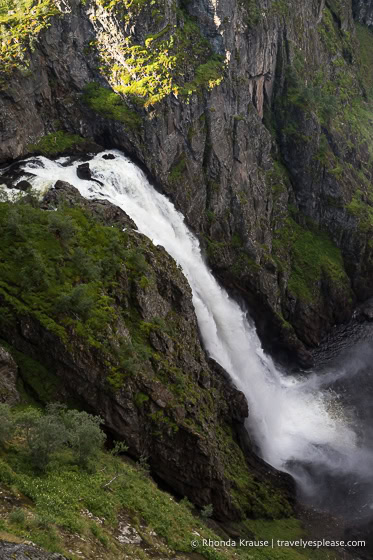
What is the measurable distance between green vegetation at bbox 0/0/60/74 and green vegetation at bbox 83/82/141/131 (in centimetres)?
640

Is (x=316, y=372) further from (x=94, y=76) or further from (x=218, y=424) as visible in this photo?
(x=94, y=76)

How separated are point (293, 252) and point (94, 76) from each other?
28.4m

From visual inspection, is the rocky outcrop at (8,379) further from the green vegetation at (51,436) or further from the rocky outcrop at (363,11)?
the rocky outcrop at (363,11)

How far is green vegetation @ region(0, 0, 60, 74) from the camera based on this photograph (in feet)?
151

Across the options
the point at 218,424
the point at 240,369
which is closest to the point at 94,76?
the point at 240,369

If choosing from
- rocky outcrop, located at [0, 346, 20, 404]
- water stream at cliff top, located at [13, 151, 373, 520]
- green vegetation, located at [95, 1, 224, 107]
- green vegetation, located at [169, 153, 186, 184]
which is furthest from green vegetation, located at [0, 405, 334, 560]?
green vegetation, located at [95, 1, 224, 107]

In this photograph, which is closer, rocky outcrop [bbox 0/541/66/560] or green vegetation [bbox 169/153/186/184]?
rocky outcrop [bbox 0/541/66/560]

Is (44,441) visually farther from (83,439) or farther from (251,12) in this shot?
(251,12)

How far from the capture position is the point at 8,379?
85.7ft

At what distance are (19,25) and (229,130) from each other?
864 inches

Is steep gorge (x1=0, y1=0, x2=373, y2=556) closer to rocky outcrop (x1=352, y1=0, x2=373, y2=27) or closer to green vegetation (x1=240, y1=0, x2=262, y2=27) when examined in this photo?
green vegetation (x1=240, y1=0, x2=262, y2=27)

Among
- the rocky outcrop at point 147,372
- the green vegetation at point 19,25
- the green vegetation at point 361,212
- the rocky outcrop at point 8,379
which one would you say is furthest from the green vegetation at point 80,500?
the green vegetation at point 361,212

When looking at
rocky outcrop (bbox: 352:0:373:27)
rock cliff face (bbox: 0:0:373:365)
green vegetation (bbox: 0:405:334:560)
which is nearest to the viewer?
green vegetation (bbox: 0:405:334:560)

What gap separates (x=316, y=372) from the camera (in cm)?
5412
